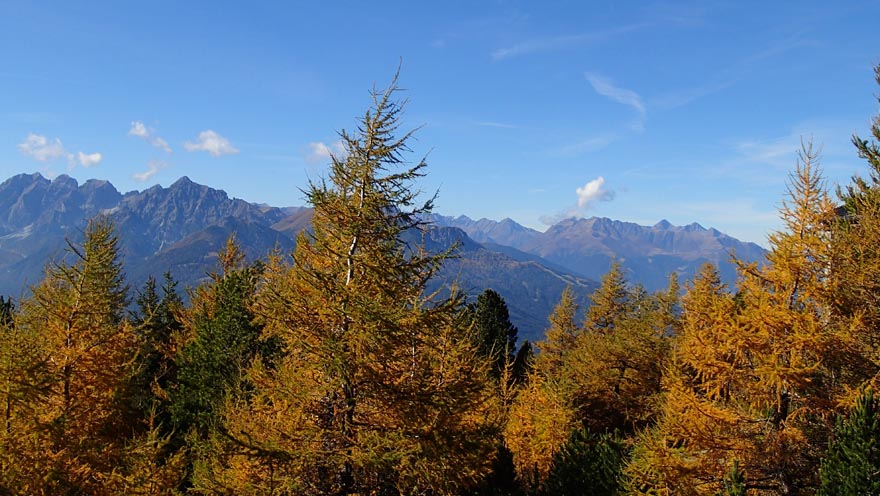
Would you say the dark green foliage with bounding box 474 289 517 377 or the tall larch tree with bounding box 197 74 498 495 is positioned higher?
the tall larch tree with bounding box 197 74 498 495

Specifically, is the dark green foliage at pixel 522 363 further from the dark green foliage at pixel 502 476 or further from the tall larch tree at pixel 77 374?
the tall larch tree at pixel 77 374

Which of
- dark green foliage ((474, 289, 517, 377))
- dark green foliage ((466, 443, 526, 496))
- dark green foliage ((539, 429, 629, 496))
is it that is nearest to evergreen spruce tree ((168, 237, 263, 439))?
dark green foliage ((466, 443, 526, 496))

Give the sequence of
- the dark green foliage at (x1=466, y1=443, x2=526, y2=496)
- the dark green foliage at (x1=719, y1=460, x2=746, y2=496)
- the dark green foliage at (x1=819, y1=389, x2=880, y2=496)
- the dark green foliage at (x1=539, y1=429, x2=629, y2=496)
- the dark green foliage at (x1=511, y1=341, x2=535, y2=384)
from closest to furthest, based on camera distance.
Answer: the dark green foliage at (x1=819, y1=389, x2=880, y2=496) → the dark green foliage at (x1=719, y1=460, x2=746, y2=496) → the dark green foliage at (x1=539, y1=429, x2=629, y2=496) → the dark green foliage at (x1=466, y1=443, x2=526, y2=496) → the dark green foliage at (x1=511, y1=341, x2=535, y2=384)

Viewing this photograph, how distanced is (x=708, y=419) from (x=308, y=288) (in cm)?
1018

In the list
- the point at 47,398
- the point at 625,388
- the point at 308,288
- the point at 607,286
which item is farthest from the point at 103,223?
the point at 607,286

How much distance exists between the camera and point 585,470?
1691 cm

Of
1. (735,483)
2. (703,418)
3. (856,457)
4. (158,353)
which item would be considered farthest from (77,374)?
(158,353)

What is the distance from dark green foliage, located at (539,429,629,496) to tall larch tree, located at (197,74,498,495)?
7218 mm

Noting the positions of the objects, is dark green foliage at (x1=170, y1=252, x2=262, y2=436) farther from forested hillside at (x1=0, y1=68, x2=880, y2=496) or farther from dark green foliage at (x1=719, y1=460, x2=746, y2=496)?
dark green foliage at (x1=719, y1=460, x2=746, y2=496)

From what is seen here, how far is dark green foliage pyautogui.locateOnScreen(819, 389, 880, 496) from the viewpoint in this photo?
371 inches

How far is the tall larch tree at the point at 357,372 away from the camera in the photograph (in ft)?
32.3

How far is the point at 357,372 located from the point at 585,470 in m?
10.7

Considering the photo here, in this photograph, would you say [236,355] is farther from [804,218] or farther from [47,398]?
[804,218]

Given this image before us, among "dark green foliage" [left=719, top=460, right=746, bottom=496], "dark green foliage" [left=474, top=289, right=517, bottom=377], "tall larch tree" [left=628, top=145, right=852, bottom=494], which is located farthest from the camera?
"dark green foliage" [left=474, top=289, right=517, bottom=377]
